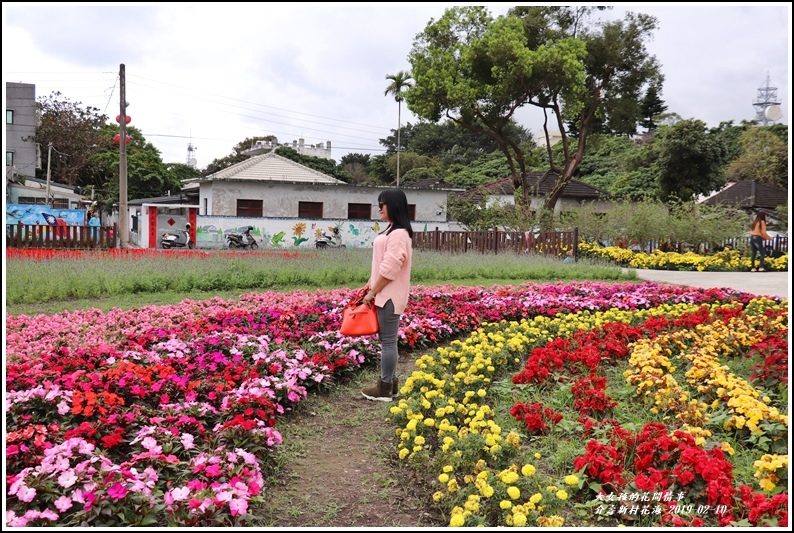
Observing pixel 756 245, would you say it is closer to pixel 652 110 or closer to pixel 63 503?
pixel 63 503

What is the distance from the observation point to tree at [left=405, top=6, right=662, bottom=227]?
25.7 m

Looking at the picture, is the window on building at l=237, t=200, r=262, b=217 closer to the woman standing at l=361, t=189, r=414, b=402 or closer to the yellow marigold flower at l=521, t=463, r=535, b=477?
A: the woman standing at l=361, t=189, r=414, b=402

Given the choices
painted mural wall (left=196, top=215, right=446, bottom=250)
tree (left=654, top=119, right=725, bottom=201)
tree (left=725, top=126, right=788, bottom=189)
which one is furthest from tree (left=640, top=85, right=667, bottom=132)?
painted mural wall (left=196, top=215, right=446, bottom=250)

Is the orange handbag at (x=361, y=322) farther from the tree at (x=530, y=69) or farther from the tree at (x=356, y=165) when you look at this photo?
the tree at (x=356, y=165)

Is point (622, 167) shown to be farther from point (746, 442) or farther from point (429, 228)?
point (746, 442)

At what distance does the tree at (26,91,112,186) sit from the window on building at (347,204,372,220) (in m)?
24.0

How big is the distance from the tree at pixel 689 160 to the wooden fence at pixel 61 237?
25.8 m

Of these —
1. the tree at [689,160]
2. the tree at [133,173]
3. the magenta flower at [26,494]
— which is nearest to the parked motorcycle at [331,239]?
the tree at [689,160]

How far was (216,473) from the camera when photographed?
3059 mm

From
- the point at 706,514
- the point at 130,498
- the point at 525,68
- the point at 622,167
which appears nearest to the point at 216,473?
the point at 130,498

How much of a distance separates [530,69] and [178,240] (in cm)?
1652

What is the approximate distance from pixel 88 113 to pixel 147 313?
4282 centimetres

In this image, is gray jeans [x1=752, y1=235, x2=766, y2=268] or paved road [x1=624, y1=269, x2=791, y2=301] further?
gray jeans [x1=752, y1=235, x2=766, y2=268]

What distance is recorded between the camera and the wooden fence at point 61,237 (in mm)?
15438
